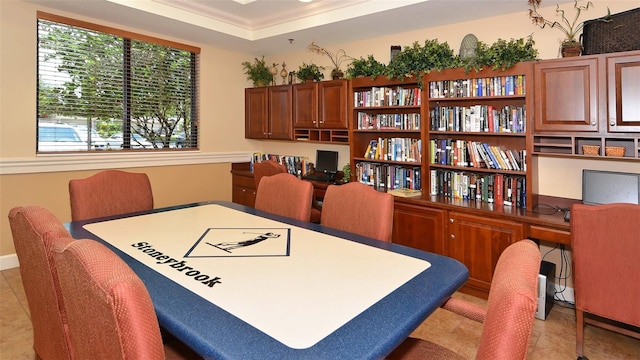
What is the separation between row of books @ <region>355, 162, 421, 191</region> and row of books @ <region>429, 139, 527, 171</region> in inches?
12.0

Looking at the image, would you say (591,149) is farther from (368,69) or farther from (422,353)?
(422,353)

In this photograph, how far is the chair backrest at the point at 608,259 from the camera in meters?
1.98

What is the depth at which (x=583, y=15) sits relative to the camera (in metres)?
2.95

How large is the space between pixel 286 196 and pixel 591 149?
2188 millimetres

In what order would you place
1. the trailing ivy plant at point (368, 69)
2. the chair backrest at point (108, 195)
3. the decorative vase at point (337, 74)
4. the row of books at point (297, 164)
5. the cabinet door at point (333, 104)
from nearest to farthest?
1. the chair backrest at point (108, 195)
2. the trailing ivy plant at point (368, 69)
3. the cabinet door at point (333, 104)
4. the decorative vase at point (337, 74)
5. the row of books at point (297, 164)

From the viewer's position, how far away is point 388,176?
12.8ft

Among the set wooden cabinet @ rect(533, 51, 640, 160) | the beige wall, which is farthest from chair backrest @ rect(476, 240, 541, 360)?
the beige wall

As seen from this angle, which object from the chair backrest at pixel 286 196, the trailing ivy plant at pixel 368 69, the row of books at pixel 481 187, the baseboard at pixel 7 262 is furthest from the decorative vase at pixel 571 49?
the baseboard at pixel 7 262

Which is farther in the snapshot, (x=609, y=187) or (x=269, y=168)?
(x=269, y=168)

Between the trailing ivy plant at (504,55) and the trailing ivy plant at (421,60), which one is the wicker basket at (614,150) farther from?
the trailing ivy plant at (421,60)

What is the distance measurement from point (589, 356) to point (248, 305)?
229cm

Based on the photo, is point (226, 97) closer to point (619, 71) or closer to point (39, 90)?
point (39, 90)

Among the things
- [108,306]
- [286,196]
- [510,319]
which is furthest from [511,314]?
[286,196]

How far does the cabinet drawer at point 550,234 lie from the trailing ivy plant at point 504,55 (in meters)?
1.26
